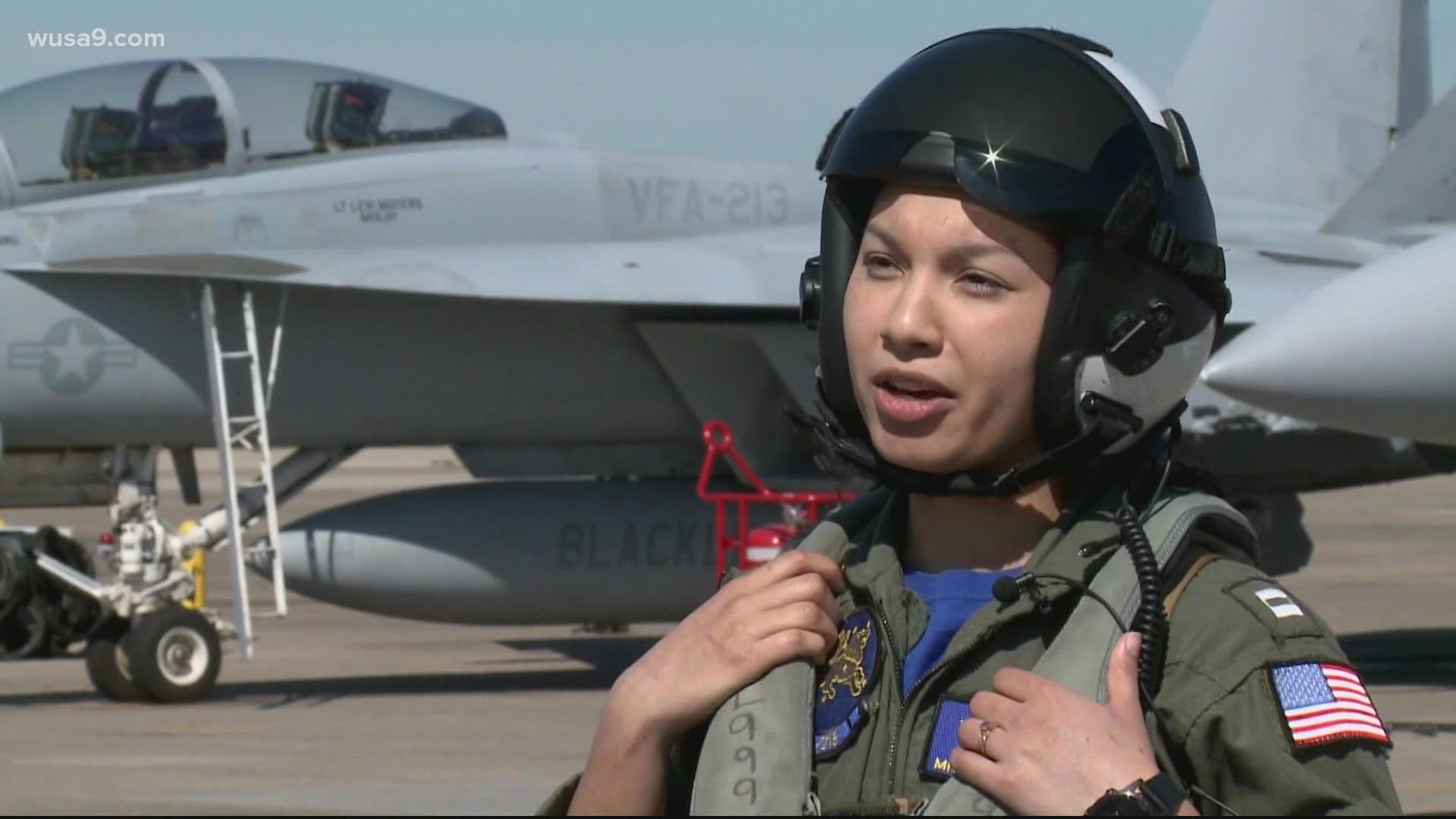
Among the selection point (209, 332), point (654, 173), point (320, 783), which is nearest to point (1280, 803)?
point (320, 783)

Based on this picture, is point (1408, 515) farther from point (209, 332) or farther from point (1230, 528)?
point (1230, 528)

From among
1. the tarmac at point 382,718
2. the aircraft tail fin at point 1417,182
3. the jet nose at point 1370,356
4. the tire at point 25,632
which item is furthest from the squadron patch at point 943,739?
the aircraft tail fin at point 1417,182

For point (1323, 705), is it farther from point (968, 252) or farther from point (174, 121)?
point (174, 121)

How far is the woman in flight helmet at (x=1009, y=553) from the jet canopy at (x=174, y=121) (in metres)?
8.86

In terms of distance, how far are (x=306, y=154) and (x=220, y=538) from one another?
193cm

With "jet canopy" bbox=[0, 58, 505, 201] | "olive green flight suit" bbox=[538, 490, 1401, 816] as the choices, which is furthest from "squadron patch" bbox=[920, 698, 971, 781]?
"jet canopy" bbox=[0, 58, 505, 201]

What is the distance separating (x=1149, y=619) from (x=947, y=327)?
298mm

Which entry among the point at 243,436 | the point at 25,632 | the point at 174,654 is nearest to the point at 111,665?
the point at 174,654

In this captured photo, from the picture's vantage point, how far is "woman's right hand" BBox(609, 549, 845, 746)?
1.74 meters

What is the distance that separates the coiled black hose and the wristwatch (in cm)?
13

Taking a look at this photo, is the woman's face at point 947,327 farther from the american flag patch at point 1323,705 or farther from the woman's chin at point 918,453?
the american flag patch at point 1323,705

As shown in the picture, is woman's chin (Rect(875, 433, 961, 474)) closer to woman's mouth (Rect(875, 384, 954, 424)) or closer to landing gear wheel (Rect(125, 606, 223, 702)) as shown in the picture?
woman's mouth (Rect(875, 384, 954, 424))

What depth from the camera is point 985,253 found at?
71.6 inches

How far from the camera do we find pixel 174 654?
10109 mm
